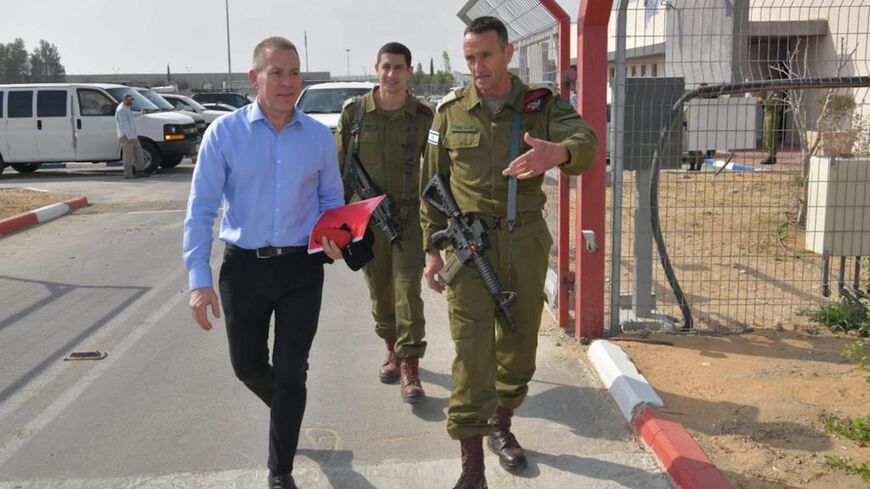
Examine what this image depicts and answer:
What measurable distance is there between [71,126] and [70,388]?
14006 millimetres

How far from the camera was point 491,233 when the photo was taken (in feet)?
12.0

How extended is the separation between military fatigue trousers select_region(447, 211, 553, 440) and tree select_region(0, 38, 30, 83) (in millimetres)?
79436

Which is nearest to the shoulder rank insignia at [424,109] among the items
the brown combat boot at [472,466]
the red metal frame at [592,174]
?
the red metal frame at [592,174]

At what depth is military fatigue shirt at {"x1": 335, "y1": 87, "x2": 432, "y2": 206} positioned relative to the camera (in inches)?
188

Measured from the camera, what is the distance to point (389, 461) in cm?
403

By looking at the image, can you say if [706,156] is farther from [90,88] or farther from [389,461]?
[90,88]

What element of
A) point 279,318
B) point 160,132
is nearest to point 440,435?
point 279,318

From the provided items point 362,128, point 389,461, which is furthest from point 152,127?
point 389,461

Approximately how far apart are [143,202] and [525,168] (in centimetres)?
1159

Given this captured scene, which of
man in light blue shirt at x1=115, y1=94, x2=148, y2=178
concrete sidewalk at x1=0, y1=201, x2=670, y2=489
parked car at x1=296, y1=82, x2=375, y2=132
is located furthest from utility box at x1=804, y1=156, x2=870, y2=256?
man in light blue shirt at x1=115, y1=94, x2=148, y2=178

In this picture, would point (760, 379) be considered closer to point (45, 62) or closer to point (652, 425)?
point (652, 425)

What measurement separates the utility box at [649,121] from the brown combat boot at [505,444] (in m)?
2.19

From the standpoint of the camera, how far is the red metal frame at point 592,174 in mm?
5116

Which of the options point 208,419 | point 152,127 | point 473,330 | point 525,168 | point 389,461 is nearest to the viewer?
point 525,168
